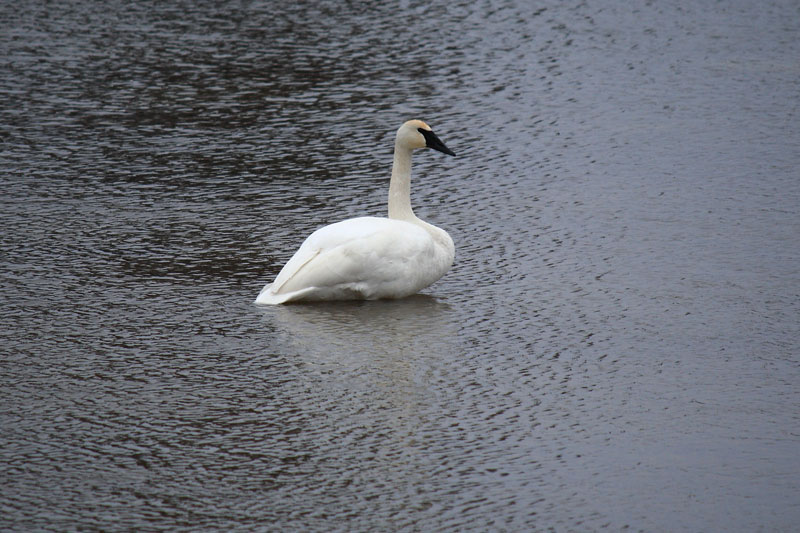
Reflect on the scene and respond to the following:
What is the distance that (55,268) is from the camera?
874 centimetres

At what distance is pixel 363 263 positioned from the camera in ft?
26.7

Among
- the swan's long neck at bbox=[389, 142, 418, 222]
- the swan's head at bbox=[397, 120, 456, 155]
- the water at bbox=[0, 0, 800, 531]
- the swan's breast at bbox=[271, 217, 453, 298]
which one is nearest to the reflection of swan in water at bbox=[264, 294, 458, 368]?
the water at bbox=[0, 0, 800, 531]

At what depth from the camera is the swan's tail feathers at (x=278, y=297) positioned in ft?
26.5

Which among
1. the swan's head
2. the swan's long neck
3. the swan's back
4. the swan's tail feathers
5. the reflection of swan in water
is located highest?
the swan's head

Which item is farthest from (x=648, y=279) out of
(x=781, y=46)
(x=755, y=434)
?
(x=781, y=46)

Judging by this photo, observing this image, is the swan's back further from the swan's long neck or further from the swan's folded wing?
the swan's long neck

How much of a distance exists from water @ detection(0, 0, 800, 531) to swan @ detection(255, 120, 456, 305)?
0.46 feet

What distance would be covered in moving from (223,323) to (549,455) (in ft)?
8.50

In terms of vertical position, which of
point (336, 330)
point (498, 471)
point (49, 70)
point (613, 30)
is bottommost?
point (498, 471)

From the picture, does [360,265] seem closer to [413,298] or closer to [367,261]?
[367,261]

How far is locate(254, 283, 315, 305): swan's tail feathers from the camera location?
26.5 ft

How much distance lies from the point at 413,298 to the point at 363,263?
0.53 metres

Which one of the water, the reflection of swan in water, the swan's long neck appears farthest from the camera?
the swan's long neck

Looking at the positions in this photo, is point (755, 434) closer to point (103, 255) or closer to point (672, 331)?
point (672, 331)
